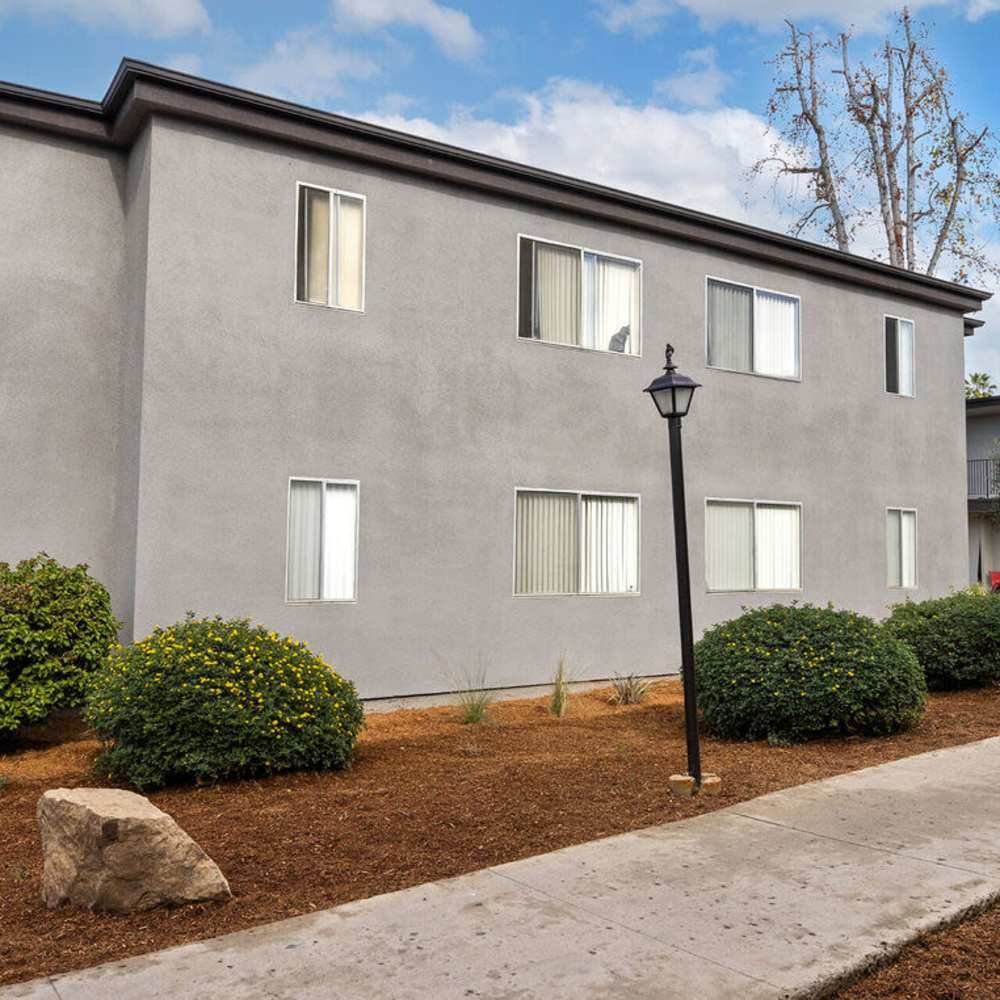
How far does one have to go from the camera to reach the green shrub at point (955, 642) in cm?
1176

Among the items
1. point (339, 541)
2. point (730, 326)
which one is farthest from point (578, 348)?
point (339, 541)

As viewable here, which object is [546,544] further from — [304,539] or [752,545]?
[752,545]

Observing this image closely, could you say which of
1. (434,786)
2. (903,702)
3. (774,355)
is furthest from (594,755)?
(774,355)

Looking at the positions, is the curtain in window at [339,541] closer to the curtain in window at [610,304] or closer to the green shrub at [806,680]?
the green shrub at [806,680]

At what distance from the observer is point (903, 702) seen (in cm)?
909

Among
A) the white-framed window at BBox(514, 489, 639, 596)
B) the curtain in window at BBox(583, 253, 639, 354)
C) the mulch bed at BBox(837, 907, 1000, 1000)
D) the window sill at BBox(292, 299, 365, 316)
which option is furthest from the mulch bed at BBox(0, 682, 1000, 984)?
the curtain in window at BBox(583, 253, 639, 354)

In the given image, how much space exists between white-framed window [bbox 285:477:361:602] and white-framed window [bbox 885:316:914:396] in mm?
9454

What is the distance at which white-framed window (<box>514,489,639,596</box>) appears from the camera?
11.9 metres

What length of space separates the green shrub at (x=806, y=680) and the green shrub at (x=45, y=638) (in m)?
5.53

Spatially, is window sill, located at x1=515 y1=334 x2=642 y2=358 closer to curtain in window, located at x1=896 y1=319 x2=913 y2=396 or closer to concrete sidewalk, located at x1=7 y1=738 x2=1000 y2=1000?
curtain in window, located at x1=896 y1=319 x2=913 y2=396

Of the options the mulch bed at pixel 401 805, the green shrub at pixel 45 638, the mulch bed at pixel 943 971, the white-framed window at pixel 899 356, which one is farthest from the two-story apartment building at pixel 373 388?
the mulch bed at pixel 943 971

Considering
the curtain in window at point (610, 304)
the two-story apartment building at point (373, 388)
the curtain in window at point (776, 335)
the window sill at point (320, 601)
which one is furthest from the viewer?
the curtain in window at point (776, 335)

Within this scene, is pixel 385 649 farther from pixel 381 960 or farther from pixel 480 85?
pixel 480 85

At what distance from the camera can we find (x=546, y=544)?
475 inches
